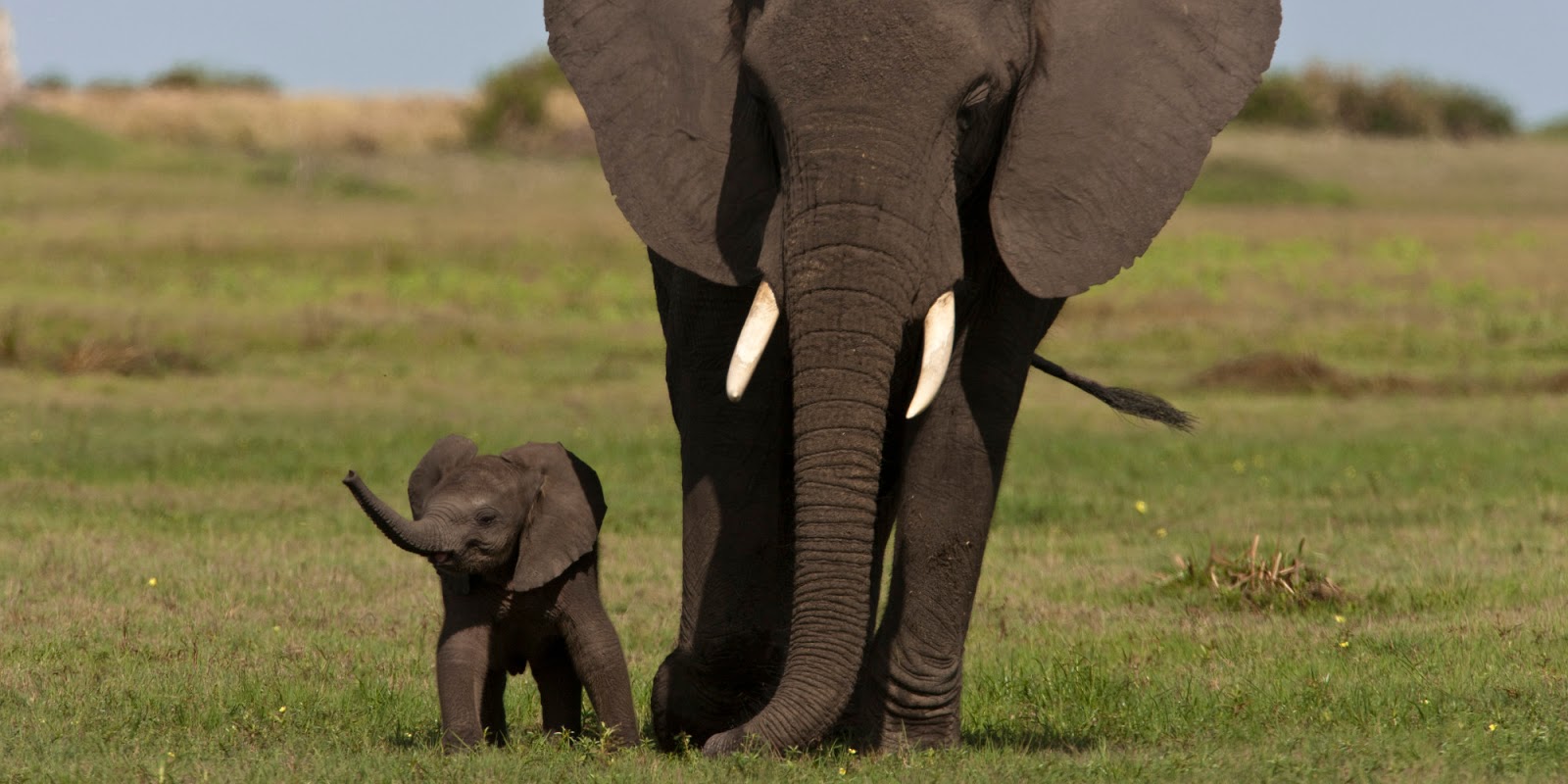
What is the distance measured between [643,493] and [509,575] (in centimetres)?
840

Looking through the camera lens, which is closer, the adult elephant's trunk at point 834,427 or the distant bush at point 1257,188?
the adult elephant's trunk at point 834,427

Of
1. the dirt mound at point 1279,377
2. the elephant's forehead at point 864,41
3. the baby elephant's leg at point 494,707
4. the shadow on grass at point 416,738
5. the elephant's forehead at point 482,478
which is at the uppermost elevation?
the elephant's forehead at point 864,41

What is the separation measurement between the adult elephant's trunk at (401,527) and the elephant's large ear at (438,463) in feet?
1.50

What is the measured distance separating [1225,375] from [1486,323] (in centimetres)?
715

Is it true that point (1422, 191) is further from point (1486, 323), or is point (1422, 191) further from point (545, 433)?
point (545, 433)

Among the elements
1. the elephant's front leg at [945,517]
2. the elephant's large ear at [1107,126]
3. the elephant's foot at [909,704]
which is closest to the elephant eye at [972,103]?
the elephant's large ear at [1107,126]

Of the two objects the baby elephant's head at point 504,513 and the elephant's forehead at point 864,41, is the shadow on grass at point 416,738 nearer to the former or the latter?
the baby elephant's head at point 504,513

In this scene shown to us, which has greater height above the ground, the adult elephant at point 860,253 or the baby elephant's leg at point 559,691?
the adult elephant at point 860,253

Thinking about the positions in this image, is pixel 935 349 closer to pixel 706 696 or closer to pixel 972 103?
pixel 972 103

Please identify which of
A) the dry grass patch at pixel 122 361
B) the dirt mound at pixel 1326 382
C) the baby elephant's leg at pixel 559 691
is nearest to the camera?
the baby elephant's leg at pixel 559 691

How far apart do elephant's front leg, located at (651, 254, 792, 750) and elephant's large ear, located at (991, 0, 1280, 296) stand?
2.93 ft

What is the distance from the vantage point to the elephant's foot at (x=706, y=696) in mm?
8039

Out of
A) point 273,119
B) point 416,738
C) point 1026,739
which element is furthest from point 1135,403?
point 273,119

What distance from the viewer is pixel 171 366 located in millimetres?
23547
